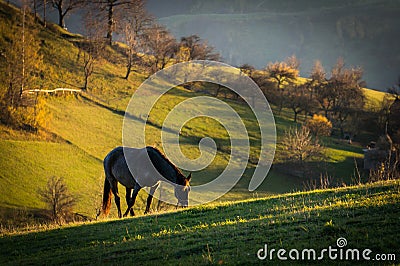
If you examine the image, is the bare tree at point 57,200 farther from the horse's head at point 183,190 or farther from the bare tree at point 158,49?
the bare tree at point 158,49

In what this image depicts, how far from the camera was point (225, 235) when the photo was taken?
995 centimetres

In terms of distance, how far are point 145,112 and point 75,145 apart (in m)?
18.9

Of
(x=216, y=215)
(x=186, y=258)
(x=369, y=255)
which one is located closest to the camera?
(x=369, y=255)

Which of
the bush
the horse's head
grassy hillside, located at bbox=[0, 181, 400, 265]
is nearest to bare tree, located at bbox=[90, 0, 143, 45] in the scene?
the bush

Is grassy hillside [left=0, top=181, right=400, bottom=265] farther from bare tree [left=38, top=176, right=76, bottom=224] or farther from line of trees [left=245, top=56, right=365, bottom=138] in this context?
line of trees [left=245, top=56, right=365, bottom=138]

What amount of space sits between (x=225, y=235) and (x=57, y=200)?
31.7 m

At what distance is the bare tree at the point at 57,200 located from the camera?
37125 millimetres

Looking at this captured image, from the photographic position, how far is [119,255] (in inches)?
357

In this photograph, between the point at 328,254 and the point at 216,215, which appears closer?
the point at 328,254

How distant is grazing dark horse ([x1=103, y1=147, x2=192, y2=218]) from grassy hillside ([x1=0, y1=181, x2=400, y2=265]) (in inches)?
86.4

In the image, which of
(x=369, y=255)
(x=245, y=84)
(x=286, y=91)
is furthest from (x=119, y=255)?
(x=286, y=91)

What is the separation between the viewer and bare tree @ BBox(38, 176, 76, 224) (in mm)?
→ 37125

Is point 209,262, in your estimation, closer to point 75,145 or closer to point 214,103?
point 75,145

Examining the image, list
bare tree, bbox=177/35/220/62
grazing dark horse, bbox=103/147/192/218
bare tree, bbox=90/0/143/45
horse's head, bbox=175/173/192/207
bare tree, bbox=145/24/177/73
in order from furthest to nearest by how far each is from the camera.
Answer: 1. bare tree, bbox=177/35/220/62
2. bare tree, bbox=145/24/177/73
3. bare tree, bbox=90/0/143/45
4. grazing dark horse, bbox=103/147/192/218
5. horse's head, bbox=175/173/192/207
